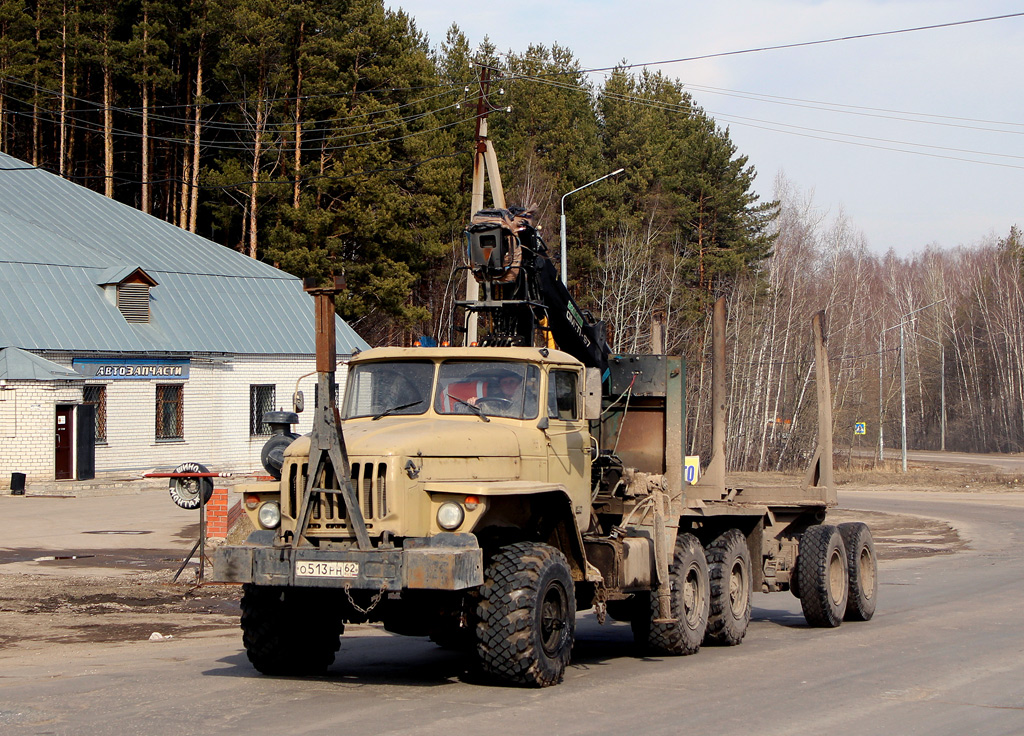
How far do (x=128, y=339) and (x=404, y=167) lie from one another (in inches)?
833

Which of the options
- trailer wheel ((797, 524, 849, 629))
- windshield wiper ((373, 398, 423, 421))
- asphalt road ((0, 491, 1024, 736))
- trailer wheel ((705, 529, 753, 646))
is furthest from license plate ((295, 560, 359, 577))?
trailer wheel ((797, 524, 849, 629))

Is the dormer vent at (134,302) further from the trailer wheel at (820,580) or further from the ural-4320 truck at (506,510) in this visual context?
the trailer wheel at (820,580)

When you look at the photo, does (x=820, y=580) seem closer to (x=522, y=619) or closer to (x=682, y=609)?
(x=682, y=609)

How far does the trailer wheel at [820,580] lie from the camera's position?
44.8ft

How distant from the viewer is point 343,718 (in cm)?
786

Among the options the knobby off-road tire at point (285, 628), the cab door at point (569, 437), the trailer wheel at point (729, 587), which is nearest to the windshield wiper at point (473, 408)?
the cab door at point (569, 437)

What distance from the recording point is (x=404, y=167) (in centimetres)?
5356

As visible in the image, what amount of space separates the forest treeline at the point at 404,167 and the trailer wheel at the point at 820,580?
3143 centimetres

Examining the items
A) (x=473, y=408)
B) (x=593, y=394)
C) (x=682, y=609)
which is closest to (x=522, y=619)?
(x=473, y=408)

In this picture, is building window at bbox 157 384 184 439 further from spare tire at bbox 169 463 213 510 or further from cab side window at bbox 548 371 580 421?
cab side window at bbox 548 371 580 421

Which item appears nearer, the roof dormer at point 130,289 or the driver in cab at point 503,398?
the driver in cab at point 503,398

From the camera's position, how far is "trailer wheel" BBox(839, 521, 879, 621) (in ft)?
46.8

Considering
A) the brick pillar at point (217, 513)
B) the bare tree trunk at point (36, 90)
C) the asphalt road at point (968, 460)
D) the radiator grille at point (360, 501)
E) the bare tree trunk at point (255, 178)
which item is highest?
the bare tree trunk at point (36, 90)

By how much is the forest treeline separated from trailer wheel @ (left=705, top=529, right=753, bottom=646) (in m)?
32.7
